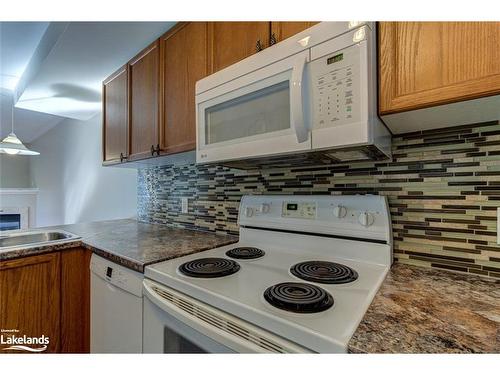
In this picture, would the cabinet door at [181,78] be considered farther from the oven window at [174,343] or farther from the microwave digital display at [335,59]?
the oven window at [174,343]

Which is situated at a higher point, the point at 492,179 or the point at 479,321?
the point at 492,179

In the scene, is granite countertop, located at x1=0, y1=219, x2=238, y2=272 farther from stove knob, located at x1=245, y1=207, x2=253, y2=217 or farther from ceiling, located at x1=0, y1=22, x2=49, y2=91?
ceiling, located at x1=0, y1=22, x2=49, y2=91

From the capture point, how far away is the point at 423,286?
29.2 inches

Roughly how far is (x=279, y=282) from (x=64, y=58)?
2097mm

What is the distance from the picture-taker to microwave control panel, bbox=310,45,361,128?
0.70 metres

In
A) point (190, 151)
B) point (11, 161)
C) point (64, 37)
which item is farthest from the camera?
point (11, 161)

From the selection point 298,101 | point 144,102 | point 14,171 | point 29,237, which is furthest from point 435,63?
point 14,171

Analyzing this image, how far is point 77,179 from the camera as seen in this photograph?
3.31 metres

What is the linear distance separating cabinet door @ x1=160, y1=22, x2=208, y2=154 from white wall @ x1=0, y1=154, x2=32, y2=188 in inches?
186

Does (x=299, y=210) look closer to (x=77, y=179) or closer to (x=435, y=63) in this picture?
(x=435, y=63)

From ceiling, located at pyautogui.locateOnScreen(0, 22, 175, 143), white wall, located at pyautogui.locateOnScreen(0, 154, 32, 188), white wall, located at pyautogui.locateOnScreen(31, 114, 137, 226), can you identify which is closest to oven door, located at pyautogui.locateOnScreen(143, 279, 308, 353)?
ceiling, located at pyautogui.locateOnScreen(0, 22, 175, 143)
